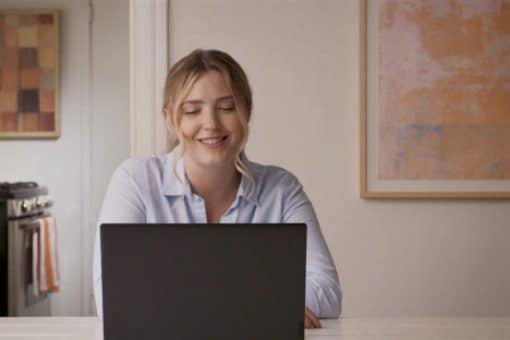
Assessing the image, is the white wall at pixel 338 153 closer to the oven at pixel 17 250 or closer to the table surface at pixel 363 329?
the table surface at pixel 363 329

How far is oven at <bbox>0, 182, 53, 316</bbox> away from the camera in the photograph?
14.6 ft

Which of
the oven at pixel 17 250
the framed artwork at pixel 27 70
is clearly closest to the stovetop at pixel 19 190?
the oven at pixel 17 250

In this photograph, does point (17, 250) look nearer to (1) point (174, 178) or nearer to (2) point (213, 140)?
(1) point (174, 178)

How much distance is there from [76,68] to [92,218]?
1081 mm

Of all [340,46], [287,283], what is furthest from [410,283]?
[287,283]

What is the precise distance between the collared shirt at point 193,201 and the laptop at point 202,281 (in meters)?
0.62

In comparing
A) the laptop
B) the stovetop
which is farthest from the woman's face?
the stovetop

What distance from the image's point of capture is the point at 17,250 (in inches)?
177

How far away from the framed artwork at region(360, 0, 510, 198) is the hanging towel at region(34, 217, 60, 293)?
7.89ft

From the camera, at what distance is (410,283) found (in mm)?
3377

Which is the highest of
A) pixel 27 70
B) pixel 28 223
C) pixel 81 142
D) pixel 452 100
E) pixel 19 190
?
pixel 27 70

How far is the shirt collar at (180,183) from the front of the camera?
2.01m

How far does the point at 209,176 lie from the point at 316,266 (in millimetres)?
389

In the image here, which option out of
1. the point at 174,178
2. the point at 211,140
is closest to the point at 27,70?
the point at 174,178
